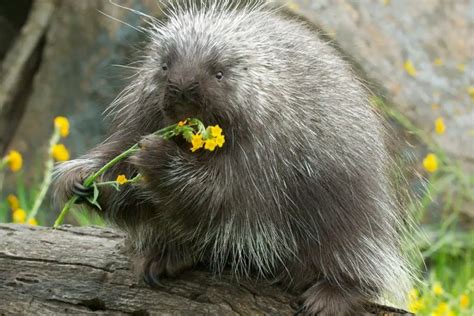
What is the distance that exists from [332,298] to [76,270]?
1.01 m

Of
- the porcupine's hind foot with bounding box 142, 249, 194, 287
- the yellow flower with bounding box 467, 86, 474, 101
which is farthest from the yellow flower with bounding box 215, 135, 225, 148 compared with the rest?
the yellow flower with bounding box 467, 86, 474, 101

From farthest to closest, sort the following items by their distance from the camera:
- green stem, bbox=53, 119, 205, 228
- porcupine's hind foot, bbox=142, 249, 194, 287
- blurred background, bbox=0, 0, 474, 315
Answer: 1. blurred background, bbox=0, 0, 474, 315
2. porcupine's hind foot, bbox=142, 249, 194, 287
3. green stem, bbox=53, 119, 205, 228

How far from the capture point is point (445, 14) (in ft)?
22.8

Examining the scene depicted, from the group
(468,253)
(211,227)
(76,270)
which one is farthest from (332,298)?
(468,253)

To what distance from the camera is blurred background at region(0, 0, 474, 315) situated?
614 centimetres

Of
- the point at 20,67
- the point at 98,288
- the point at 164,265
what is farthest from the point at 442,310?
the point at 20,67

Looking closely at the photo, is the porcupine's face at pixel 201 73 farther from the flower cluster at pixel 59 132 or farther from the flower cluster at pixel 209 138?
the flower cluster at pixel 59 132

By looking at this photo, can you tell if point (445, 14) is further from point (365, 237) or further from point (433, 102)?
point (365, 237)

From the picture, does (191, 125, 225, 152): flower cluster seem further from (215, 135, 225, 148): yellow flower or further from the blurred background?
the blurred background

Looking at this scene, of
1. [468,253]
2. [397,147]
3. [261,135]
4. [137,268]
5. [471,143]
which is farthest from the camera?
[471,143]

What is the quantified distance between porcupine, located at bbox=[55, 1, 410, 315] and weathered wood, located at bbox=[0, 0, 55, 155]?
3726mm

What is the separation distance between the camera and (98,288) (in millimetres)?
3391

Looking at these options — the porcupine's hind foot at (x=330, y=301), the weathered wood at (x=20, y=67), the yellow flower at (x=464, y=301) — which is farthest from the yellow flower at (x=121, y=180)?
the weathered wood at (x=20, y=67)

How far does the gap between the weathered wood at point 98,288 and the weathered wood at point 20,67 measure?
3.68 metres
